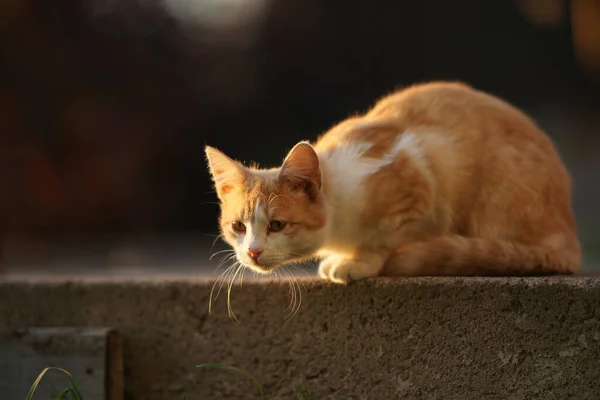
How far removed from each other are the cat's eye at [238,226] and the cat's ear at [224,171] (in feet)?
0.36

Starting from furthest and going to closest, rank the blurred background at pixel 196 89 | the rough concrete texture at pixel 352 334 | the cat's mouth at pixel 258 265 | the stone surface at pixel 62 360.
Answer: the blurred background at pixel 196 89 < the stone surface at pixel 62 360 < the cat's mouth at pixel 258 265 < the rough concrete texture at pixel 352 334

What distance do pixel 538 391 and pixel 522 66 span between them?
333cm

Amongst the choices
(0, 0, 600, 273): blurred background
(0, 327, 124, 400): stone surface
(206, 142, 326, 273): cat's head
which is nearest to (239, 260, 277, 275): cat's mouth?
(206, 142, 326, 273): cat's head

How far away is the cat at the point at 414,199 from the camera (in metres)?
1.92

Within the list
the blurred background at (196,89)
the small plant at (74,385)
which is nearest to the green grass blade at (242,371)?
the small plant at (74,385)

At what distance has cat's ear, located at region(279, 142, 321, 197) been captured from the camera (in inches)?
74.1

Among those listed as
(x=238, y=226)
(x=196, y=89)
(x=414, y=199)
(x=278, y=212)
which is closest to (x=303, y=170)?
(x=278, y=212)

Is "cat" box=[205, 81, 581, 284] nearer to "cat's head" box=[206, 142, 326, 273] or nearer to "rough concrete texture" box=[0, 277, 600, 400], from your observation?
"cat's head" box=[206, 142, 326, 273]

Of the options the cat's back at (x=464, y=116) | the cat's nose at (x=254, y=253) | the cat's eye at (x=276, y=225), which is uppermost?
the cat's back at (x=464, y=116)

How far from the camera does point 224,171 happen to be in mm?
2041

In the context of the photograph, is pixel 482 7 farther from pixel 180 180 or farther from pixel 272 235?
pixel 272 235

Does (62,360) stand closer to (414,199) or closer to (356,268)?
(356,268)

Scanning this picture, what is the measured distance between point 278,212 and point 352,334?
0.39 m

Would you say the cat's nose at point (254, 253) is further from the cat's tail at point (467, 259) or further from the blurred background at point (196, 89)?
the blurred background at point (196, 89)
